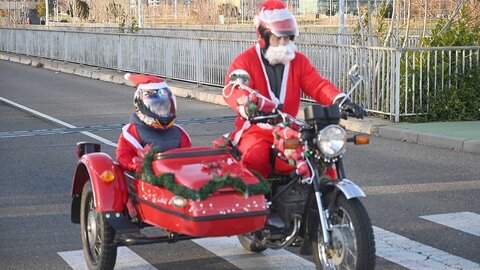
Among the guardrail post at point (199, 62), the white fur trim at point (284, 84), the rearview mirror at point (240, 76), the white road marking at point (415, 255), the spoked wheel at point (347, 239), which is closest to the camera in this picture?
the spoked wheel at point (347, 239)

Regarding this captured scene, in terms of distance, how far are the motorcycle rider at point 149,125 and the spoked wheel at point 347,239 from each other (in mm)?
1402

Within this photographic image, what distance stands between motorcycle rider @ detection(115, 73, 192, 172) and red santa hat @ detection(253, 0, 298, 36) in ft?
2.87

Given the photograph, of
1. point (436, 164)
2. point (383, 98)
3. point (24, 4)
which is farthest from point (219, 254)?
point (24, 4)

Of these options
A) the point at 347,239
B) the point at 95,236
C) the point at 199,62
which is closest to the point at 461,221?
the point at 347,239

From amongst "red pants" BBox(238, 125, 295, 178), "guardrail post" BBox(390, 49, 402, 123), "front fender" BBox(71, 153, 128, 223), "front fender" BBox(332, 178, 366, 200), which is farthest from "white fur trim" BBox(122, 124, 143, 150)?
"guardrail post" BBox(390, 49, 402, 123)

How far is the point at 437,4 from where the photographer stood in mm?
27094

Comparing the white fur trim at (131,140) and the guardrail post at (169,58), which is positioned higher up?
the white fur trim at (131,140)

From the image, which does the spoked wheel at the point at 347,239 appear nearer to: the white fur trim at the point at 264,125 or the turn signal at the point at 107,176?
the white fur trim at the point at 264,125

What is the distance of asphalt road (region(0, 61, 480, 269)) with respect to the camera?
7.41 meters

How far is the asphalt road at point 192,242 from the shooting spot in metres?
7.41

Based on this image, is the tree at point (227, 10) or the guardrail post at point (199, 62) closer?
the guardrail post at point (199, 62)

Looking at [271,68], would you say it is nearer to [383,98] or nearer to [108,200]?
[108,200]

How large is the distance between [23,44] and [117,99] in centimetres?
2014

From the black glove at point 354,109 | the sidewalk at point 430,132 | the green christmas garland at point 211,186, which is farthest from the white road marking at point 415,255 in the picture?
the sidewalk at point 430,132
